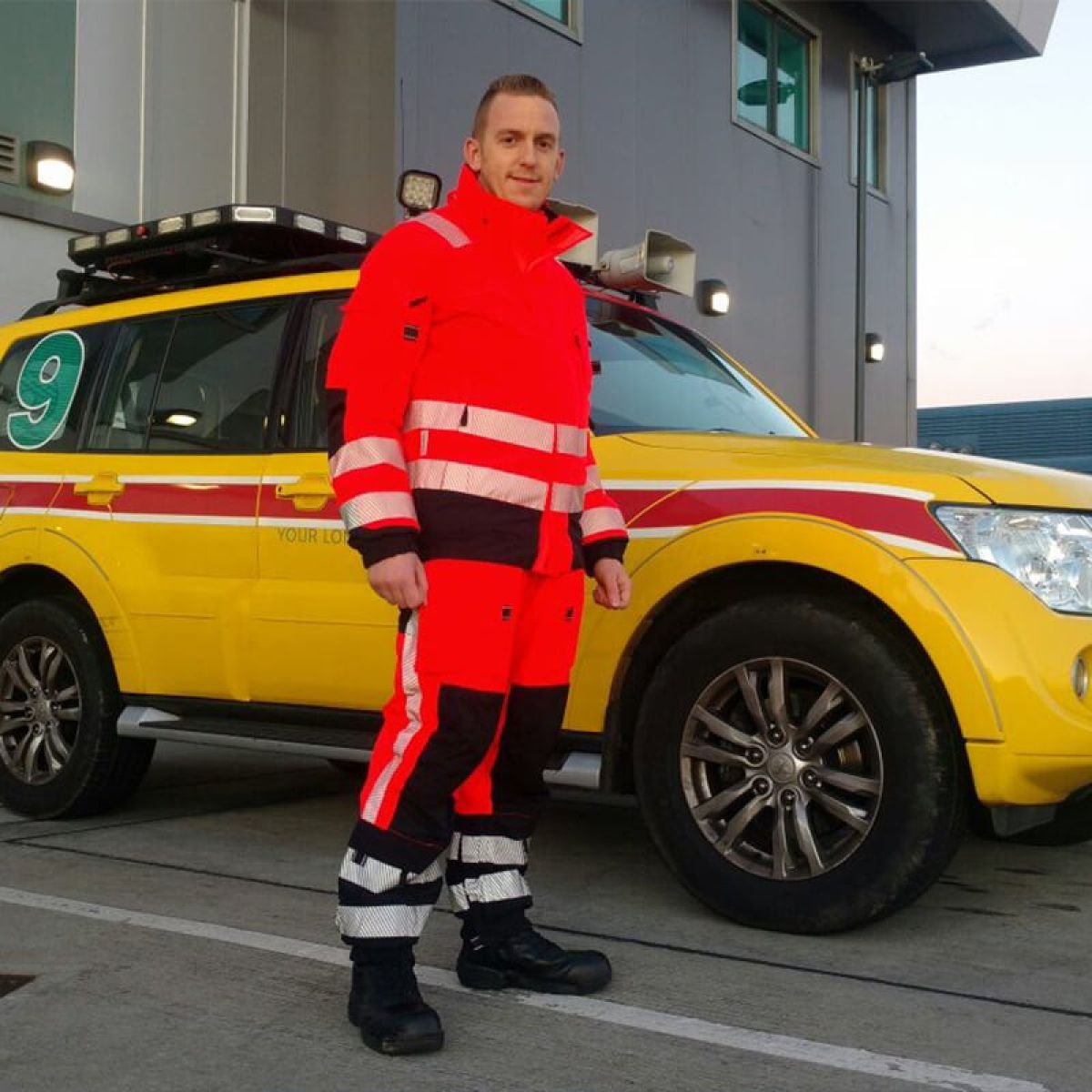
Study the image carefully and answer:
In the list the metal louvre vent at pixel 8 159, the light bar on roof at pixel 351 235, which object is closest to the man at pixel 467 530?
the light bar on roof at pixel 351 235

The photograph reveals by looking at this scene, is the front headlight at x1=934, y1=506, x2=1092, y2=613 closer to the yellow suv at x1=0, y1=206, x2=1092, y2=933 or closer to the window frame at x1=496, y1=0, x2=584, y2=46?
the yellow suv at x1=0, y1=206, x2=1092, y2=933

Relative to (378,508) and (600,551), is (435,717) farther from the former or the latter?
(600,551)

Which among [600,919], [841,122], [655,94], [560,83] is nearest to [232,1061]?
[600,919]

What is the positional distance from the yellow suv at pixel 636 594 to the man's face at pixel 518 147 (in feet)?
3.35

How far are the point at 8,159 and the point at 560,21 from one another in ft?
15.2

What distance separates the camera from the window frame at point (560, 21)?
441 inches

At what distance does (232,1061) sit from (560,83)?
993 cm

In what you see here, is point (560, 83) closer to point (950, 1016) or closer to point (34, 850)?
point (34, 850)

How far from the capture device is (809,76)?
610 inches

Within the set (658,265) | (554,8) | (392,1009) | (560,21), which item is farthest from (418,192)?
(554,8)

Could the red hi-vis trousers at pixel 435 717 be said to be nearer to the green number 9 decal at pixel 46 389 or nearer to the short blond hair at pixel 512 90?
the short blond hair at pixel 512 90

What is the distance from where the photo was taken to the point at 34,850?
4723 millimetres

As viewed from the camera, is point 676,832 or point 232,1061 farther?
point 676,832

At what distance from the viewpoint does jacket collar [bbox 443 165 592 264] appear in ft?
10.2
